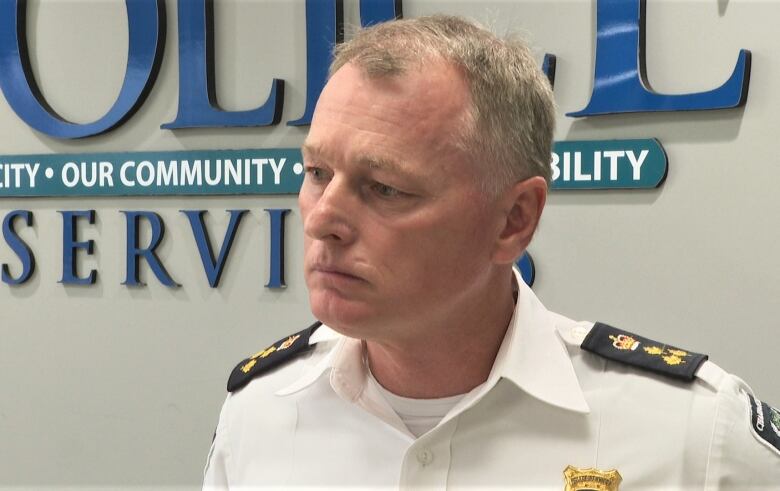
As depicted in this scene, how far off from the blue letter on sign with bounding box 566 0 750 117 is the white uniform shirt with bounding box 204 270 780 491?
0.69m

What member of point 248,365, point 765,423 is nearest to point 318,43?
point 248,365

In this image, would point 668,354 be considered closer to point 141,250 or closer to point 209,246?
point 209,246

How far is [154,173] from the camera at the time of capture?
202 centimetres

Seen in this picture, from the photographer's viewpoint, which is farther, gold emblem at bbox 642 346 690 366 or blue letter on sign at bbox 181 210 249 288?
blue letter on sign at bbox 181 210 249 288

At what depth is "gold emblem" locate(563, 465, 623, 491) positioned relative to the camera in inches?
37.7

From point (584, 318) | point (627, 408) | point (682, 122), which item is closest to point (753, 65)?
point (682, 122)

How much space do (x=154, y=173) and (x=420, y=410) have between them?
1.21 metres

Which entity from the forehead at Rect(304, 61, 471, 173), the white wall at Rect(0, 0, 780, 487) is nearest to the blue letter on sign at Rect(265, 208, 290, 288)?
the white wall at Rect(0, 0, 780, 487)

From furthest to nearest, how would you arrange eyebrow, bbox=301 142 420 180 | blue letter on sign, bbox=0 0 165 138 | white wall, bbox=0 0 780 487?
blue letter on sign, bbox=0 0 165 138
white wall, bbox=0 0 780 487
eyebrow, bbox=301 142 420 180

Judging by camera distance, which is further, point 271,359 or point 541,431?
point 271,359

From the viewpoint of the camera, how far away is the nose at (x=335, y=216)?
0.88m

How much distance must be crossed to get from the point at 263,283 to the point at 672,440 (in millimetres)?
1154

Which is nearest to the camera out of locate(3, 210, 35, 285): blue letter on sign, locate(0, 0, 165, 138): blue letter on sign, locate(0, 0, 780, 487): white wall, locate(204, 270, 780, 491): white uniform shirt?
locate(204, 270, 780, 491): white uniform shirt

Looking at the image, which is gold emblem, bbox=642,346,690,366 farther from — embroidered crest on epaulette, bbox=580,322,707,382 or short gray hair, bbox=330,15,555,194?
short gray hair, bbox=330,15,555,194
